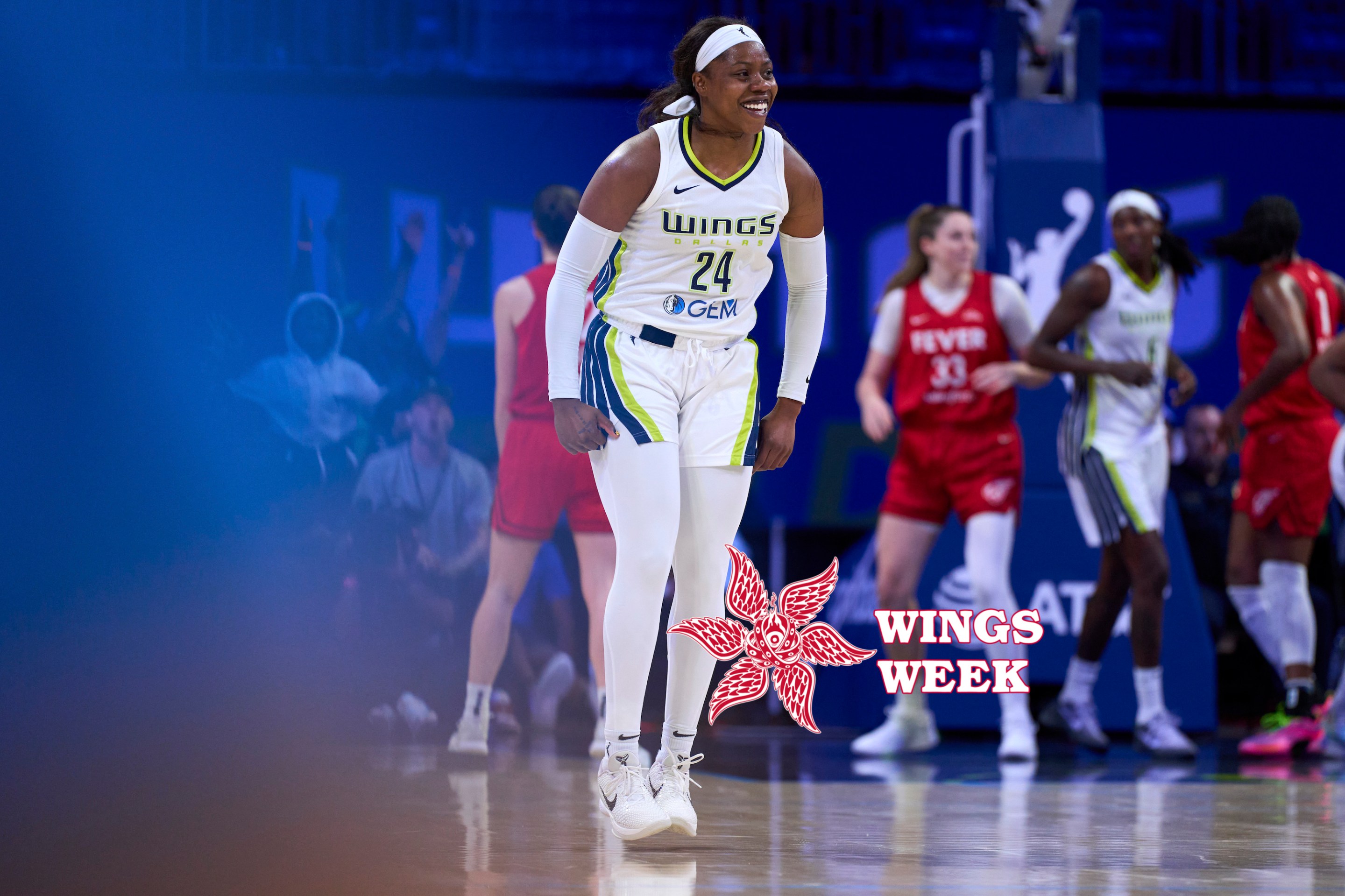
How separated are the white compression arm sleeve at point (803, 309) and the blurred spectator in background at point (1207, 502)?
4226 mm

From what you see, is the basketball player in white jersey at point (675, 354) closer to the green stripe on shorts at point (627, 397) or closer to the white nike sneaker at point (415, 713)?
the green stripe on shorts at point (627, 397)

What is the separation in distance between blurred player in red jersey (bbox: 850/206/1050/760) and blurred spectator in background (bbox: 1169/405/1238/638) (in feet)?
6.22

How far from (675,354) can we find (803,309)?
0.38m

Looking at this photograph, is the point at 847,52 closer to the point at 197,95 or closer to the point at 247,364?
the point at 197,95

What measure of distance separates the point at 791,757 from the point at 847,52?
611cm

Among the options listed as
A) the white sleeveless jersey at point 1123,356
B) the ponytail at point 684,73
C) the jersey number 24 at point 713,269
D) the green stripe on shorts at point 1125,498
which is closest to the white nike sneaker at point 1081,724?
the green stripe on shorts at point 1125,498

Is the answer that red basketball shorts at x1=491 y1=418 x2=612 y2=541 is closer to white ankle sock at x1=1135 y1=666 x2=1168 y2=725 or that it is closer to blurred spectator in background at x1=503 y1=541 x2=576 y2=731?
blurred spectator in background at x1=503 y1=541 x2=576 y2=731

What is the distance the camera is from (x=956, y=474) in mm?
5473

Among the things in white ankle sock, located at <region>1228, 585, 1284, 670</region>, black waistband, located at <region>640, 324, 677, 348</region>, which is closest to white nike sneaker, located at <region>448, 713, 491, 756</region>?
black waistband, located at <region>640, 324, 677, 348</region>

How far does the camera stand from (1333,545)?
278 inches

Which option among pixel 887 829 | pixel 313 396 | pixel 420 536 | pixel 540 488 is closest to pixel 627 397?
pixel 887 829

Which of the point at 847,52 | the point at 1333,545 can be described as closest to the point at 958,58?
the point at 847,52

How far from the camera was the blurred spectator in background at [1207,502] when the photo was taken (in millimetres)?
7152

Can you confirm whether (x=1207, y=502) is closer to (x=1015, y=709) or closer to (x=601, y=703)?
(x=1015, y=709)
